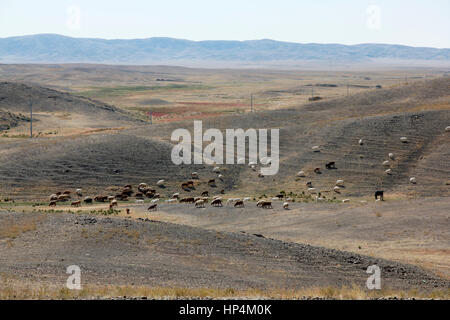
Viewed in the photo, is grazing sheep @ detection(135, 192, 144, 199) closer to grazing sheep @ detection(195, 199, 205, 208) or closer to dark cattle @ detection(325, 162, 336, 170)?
grazing sheep @ detection(195, 199, 205, 208)

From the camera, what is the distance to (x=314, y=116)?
7625cm

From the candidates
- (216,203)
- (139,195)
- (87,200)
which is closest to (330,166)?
(216,203)

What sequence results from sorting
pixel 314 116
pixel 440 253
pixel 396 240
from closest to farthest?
pixel 440 253 → pixel 396 240 → pixel 314 116

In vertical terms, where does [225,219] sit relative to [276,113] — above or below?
below

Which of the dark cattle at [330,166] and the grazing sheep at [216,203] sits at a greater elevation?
the dark cattle at [330,166]

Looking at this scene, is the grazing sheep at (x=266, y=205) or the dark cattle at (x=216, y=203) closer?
the grazing sheep at (x=266, y=205)

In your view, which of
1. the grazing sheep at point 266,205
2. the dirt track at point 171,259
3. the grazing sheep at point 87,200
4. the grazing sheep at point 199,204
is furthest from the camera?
the grazing sheep at point 87,200

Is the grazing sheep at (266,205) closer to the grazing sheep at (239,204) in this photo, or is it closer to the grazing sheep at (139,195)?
the grazing sheep at (239,204)

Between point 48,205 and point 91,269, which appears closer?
point 91,269

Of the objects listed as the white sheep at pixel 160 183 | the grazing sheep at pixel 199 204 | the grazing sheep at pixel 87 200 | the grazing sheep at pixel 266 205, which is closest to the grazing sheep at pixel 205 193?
the white sheep at pixel 160 183

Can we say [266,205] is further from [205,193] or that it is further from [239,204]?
[205,193]

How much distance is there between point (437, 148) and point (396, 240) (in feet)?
87.3
